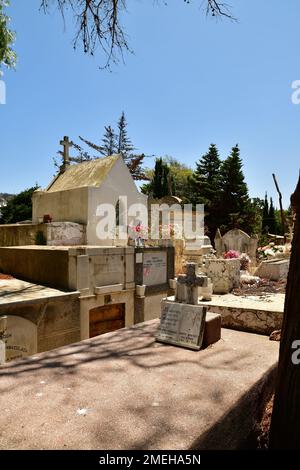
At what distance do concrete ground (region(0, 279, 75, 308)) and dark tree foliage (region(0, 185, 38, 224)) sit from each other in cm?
2098

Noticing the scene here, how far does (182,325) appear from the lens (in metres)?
3.82

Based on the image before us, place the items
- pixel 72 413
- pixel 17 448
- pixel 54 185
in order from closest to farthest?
1. pixel 17 448
2. pixel 72 413
3. pixel 54 185

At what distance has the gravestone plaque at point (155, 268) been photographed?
35.2 ft

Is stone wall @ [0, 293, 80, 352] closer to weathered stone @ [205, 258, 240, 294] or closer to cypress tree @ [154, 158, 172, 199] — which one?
weathered stone @ [205, 258, 240, 294]

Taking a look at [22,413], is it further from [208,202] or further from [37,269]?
[208,202]

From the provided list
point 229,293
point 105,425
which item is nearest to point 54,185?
point 229,293

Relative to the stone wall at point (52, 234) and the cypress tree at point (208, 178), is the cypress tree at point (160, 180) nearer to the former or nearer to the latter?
the cypress tree at point (208, 178)

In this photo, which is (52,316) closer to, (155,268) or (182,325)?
(155,268)

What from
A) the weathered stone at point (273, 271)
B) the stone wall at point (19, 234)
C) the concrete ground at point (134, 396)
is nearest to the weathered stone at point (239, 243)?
the weathered stone at point (273, 271)

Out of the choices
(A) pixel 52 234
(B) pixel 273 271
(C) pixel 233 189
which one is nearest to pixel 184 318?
(B) pixel 273 271

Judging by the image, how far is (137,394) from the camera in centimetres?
251

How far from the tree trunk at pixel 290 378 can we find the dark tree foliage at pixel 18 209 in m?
29.8

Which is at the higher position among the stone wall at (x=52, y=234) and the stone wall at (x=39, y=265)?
the stone wall at (x=52, y=234)

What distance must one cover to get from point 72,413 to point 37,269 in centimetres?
808
